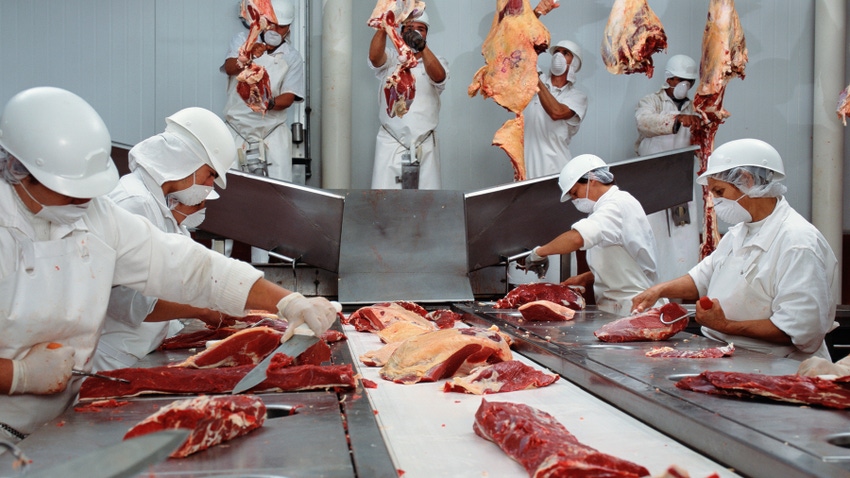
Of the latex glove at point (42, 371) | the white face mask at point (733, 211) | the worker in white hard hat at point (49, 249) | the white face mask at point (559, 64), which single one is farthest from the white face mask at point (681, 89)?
the latex glove at point (42, 371)

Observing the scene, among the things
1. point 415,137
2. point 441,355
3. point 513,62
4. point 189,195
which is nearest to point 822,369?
point 441,355

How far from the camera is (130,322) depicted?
3.18m

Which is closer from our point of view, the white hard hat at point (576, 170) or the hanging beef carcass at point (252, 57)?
the white hard hat at point (576, 170)

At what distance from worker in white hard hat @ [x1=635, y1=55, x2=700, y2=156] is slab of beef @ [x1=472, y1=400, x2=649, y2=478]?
6.52 metres

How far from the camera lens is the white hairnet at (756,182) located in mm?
3816

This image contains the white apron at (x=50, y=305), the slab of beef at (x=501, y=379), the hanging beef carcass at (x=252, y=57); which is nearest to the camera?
the white apron at (x=50, y=305)

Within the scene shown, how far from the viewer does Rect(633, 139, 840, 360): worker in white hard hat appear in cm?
Answer: 362

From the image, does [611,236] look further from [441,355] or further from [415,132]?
[415,132]

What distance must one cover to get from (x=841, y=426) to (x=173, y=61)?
7.89m

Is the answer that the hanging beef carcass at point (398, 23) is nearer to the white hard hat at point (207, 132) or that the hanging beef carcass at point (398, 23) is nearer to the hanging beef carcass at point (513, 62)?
the hanging beef carcass at point (513, 62)

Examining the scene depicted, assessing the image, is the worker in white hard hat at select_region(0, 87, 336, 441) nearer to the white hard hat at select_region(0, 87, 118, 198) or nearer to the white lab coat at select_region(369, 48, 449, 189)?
the white hard hat at select_region(0, 87, 118, 198)

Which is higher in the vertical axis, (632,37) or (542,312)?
(632,37)

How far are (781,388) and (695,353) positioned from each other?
762 millimetres

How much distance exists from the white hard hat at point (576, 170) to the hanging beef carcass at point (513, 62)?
117 cm
